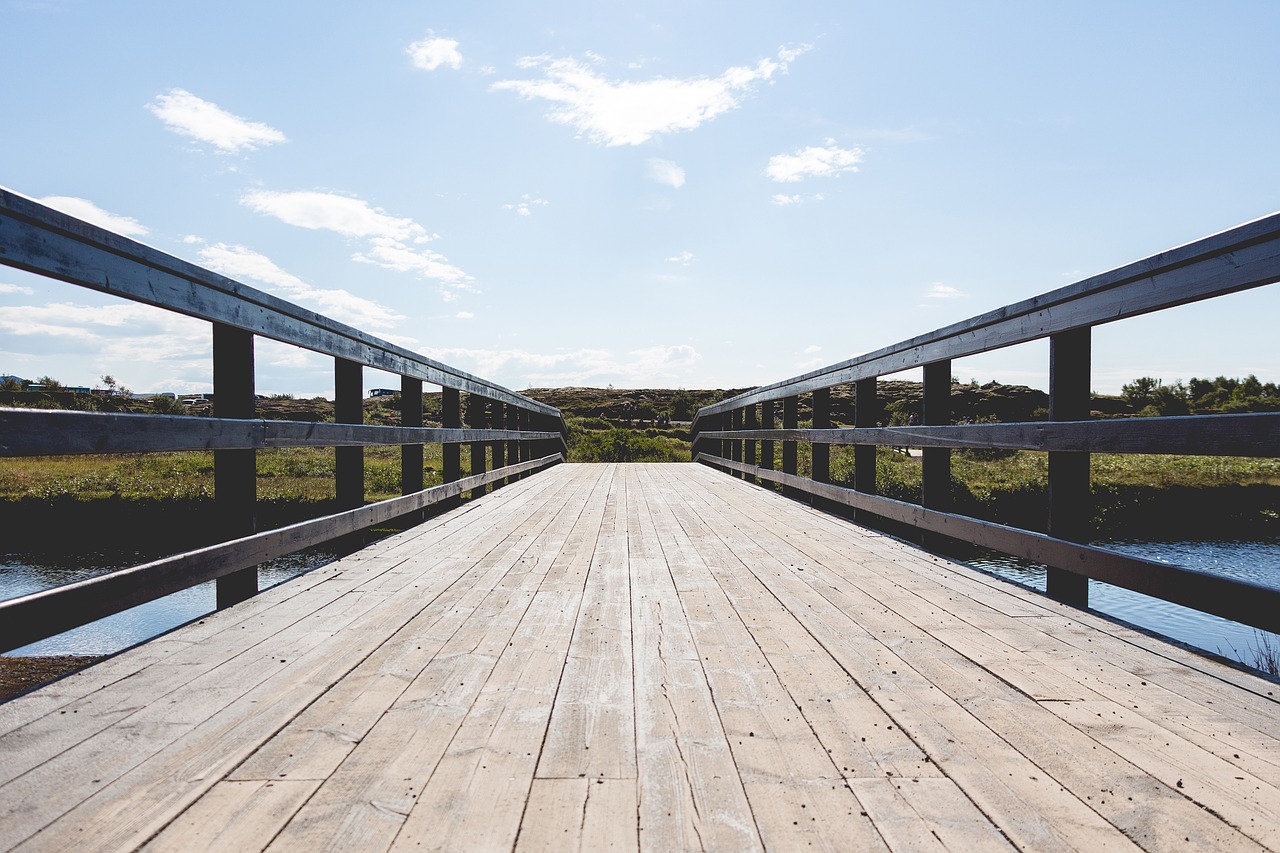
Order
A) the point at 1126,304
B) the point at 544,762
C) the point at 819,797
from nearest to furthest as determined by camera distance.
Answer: the point at 819,797, the point at 544,762, the point at 1126,304

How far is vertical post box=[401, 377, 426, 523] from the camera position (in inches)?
179

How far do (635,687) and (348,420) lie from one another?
2404mm

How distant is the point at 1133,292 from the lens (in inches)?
87.6

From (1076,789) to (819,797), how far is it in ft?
1.57

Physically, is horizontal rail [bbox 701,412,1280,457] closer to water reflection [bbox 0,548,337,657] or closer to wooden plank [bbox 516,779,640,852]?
wooden plank [bbox 516,779,640,852]

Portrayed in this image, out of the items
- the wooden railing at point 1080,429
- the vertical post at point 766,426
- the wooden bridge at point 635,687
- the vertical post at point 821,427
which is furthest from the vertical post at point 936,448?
the vertical post at point 766,426

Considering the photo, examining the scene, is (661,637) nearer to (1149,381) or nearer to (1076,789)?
(1076,789)

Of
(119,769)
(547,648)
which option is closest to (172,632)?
(119,769)

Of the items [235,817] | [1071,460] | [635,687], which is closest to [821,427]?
[1071,460]

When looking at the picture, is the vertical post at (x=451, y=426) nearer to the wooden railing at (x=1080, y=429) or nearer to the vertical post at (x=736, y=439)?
the wooden railing at (x=1080, y=429)

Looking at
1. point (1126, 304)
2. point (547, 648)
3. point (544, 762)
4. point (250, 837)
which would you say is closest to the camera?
point (250, 837)

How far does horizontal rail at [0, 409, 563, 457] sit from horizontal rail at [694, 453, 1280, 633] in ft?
9.09

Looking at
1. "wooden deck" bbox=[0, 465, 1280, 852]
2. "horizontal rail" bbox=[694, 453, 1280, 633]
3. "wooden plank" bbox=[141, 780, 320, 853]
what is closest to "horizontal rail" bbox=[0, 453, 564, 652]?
"wooden deck" bbox=[0, 465, 1280, 852]

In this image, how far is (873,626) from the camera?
2.35 metres
